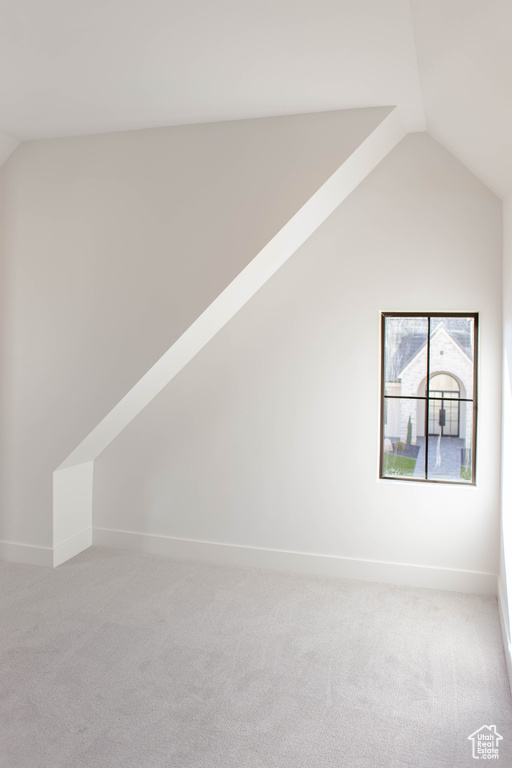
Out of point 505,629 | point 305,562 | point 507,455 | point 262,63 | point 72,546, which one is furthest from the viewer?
point 72,546

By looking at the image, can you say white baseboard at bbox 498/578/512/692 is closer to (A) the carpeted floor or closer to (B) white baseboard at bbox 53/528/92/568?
(A) the carpeted floor

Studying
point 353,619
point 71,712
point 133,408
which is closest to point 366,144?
point 133,408

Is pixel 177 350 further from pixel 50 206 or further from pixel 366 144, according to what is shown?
pixel 366 144

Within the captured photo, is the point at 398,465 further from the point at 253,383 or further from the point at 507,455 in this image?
the point at 253,383

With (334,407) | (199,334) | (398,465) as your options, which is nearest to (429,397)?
(398,465)

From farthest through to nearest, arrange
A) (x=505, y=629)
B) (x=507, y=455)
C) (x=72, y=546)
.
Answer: (x=72, y=546), (x=507, y=455), (x=505, y=629)

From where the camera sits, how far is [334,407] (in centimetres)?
420

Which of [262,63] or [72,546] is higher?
[262,63]

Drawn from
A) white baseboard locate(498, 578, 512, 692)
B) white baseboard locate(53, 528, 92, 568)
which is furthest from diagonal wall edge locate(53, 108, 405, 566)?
white baseboard locate(498, 578, 512, 692)

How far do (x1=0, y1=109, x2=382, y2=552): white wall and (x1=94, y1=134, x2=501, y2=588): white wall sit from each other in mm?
569

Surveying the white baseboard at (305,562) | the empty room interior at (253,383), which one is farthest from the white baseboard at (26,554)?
the white baseboard at (305,562)

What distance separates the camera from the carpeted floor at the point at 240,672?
241 centimetres

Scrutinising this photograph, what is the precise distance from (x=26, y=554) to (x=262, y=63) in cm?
351

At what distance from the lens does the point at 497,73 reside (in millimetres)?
2234
